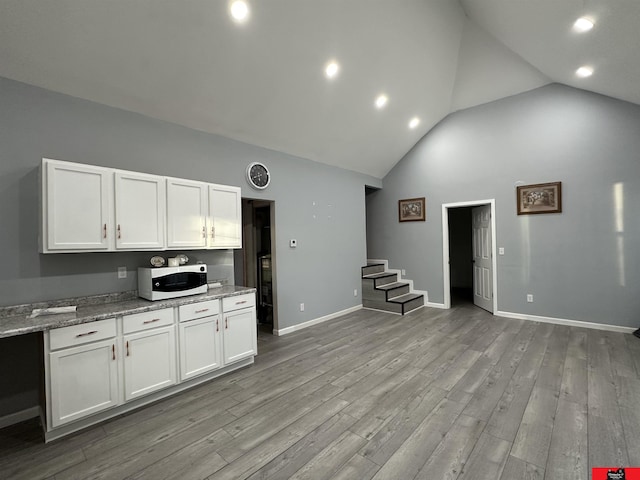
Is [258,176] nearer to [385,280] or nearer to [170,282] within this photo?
[170,282]

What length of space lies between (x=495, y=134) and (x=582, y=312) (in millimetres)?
3235

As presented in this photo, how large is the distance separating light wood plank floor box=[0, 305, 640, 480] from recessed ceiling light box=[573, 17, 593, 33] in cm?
344

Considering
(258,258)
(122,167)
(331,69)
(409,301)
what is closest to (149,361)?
(122,167)

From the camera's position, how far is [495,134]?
16.6 feet

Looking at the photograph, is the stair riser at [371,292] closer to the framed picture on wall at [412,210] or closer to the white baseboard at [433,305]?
the white baseboard at [433,305]

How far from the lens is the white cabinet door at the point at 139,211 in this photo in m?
2.52

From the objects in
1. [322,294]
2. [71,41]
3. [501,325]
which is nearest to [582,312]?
[501,325]

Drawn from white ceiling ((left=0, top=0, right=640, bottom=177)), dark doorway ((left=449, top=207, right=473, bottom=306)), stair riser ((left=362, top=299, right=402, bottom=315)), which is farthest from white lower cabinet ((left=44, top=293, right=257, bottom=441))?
dark doorway ((left=449, top=207, right=473, bottom=306))

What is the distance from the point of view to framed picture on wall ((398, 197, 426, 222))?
5.87m

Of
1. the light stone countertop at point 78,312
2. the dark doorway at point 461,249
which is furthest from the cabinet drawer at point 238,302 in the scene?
the dark doorway at point 461,249

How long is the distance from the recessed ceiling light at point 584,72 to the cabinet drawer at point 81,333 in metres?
5.91

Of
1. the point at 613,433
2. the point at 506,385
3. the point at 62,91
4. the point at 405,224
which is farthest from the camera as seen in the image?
the point at 405,224

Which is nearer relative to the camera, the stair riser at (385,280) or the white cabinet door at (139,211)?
the white cabinet door at (139,211)

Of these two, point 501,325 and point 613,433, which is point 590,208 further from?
point 613,433
